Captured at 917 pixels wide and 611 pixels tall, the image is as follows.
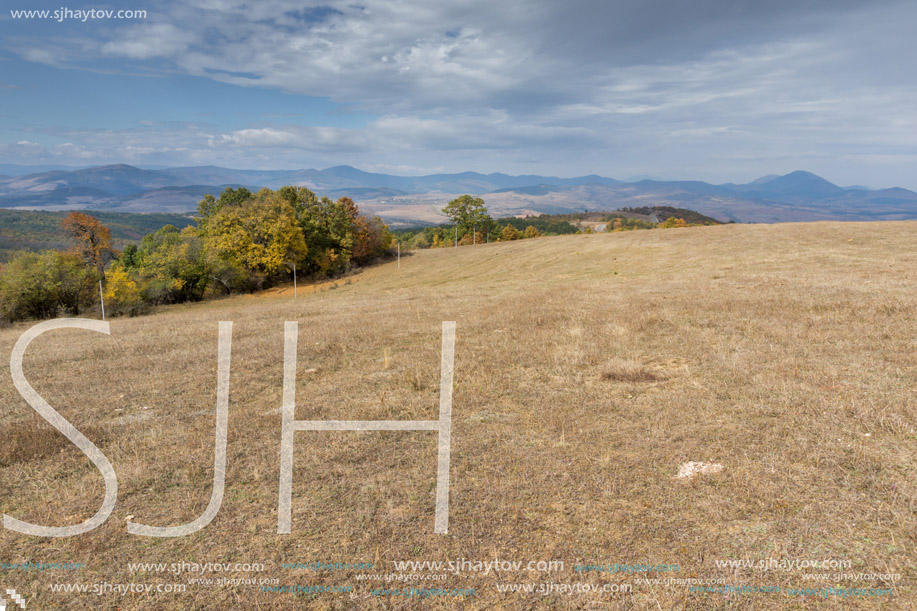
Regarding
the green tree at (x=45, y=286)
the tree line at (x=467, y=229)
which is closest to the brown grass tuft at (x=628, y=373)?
the green tree at (x=45, y=286)

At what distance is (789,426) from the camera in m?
7.18

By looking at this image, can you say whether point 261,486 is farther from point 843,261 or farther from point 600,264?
point 600,264

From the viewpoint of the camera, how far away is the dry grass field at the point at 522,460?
4.61 metres

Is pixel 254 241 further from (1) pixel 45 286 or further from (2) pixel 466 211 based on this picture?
(2) pixel 466 211

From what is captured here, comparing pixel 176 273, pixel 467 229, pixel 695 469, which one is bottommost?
pixel 176 273

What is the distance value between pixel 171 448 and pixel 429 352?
710 cm

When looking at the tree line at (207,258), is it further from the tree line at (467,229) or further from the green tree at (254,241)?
the tree line at (467,229)

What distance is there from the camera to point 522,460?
6.87m

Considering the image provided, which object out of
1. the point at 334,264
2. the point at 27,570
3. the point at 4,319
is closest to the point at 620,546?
the point at 27,570

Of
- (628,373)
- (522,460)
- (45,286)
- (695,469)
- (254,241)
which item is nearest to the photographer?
(695,469)

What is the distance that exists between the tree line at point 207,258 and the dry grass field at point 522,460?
3259 cm

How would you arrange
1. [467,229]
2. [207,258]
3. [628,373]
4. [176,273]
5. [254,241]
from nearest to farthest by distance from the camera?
[628,373] → [176,273] → [207,258] → [254,241] → [467,229]

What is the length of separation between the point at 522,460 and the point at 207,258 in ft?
187

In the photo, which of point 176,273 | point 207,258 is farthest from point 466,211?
point 176,273
